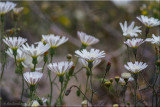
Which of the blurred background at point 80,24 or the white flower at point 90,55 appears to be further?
the blurred background at point 80,24

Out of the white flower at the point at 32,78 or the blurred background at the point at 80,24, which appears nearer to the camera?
the white flower at the point at 32,78

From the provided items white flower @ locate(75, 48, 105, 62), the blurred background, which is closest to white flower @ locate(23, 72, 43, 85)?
white flower @ locate(75, 48, 105, 62)

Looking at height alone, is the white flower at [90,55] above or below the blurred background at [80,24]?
below

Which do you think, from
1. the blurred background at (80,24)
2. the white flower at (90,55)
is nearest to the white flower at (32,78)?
the white flower at (90,55)

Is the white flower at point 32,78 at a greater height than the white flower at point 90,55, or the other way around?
the white flower at point 90,55

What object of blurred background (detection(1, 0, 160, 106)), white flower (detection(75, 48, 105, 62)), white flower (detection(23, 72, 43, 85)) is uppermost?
blurred background (detection(1, 0, 160, 106))

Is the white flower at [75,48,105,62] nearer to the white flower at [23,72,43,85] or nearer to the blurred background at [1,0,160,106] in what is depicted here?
the white flower at [23,72,43,85]

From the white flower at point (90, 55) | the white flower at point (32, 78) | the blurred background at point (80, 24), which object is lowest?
the white flower at point (32, 78)

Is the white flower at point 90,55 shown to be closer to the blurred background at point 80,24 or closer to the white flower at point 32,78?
the white flower at point 32,78

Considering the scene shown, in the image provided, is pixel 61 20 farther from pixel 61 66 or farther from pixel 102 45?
pixel 61 66

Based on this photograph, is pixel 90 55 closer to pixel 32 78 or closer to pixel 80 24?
pixel 32 78

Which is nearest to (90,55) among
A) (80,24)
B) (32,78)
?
(32,78)

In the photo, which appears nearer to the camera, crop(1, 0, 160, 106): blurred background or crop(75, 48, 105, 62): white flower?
crop(75, 48, 105, 62): white flower

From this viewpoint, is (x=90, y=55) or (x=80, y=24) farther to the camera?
(x=80, y=24)
